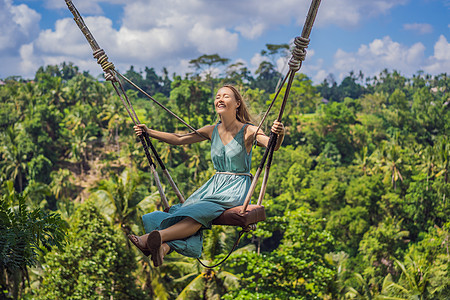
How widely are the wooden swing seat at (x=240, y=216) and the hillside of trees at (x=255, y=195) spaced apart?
1128 millimetres

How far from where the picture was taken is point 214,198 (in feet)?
12.9

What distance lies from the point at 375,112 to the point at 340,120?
8.26m

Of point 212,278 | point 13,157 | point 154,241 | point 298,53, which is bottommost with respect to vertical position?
point 212,278

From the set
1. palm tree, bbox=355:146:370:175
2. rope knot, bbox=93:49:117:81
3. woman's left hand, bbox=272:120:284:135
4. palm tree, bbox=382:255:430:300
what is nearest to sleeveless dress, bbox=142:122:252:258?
woman's left hand, bbox=272:120:284:135

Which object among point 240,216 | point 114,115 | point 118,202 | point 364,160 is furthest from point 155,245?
point 114,115

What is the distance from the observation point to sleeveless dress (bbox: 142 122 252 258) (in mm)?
3693

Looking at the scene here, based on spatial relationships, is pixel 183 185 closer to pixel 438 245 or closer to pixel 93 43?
pixel 438 245

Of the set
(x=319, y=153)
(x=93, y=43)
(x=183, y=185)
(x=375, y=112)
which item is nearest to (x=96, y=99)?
(x=183, y=185)

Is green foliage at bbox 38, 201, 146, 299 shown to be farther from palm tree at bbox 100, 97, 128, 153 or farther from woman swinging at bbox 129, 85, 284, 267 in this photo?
palm tree at bbox 100, 97, 128, 153

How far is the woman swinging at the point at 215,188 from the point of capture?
141 inches

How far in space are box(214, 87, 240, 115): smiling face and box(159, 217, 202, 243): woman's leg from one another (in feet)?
3.36

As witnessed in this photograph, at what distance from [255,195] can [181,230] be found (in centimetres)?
2291

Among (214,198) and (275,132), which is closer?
(275,132)

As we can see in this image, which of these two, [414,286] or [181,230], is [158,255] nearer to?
[181,230]
